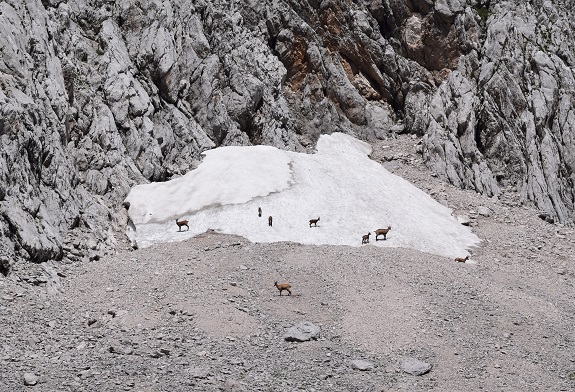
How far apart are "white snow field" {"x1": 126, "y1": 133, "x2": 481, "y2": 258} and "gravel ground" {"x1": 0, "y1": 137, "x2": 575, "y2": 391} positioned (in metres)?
2.28

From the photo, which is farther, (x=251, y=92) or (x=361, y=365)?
(x=251, y=92)

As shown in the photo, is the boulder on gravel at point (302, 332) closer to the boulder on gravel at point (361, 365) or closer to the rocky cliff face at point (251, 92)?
the boulder on gravel at point (361, 365)

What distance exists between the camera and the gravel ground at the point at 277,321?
1812 cm

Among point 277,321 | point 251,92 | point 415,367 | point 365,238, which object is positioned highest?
point 251,92

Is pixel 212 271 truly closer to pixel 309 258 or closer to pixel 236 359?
pixel 309 258

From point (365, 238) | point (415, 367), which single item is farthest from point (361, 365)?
point (365, 238)

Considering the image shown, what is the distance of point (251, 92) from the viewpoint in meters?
50.7

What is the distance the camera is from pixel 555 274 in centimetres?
3353

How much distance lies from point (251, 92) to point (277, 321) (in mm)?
31866

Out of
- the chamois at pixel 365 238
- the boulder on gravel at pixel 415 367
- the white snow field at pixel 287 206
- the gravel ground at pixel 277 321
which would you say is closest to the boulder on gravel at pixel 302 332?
the gravel ground at pixel 277 321

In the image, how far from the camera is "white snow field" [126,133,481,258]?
3391 centimetres

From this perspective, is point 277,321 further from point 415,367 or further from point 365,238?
point 365,238

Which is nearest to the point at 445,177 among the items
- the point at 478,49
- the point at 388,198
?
the point at 388,198

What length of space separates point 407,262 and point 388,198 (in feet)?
38.4
